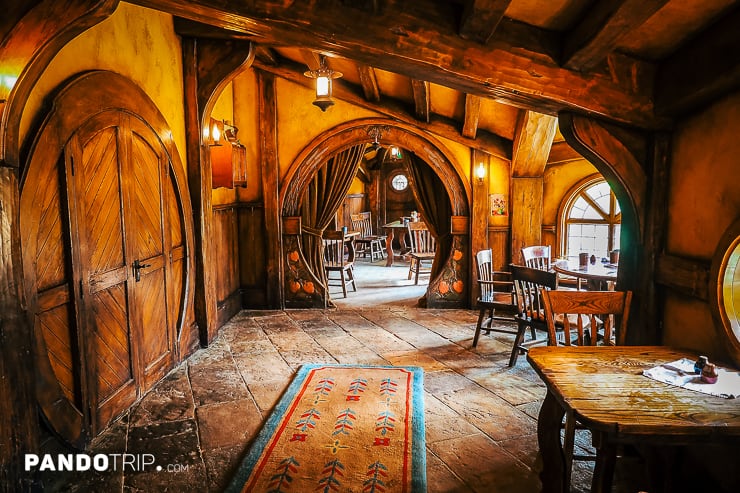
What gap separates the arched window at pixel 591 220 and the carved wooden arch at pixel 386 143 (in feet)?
6.42

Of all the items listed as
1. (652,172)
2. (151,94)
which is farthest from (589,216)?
(151,94)

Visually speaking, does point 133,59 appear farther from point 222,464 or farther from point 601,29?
point 601,29

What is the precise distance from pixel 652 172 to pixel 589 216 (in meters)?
4.81

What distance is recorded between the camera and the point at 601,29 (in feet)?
6.98

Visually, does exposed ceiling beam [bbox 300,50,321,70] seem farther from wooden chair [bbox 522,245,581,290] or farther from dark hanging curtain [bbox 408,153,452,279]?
wooden chair [bbox 522,245,581,290]

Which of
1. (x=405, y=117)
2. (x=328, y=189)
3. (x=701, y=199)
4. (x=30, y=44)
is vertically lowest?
(x=701, y=199)

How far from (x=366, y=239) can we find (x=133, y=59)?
24.7 ft

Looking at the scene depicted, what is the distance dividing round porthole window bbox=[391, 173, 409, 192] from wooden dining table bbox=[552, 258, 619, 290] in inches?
334

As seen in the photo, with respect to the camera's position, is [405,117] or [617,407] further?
[405,117]

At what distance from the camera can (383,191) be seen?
13375 mm

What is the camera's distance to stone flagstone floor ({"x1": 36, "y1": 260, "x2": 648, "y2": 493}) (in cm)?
254

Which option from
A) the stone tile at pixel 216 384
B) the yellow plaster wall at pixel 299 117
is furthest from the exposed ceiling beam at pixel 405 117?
the stone tile at pixel 216 384

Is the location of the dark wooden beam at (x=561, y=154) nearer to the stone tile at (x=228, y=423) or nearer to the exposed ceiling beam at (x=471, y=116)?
the exposed ceiling beam at (x=471, y=116)

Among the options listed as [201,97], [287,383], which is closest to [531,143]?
[201,97]
